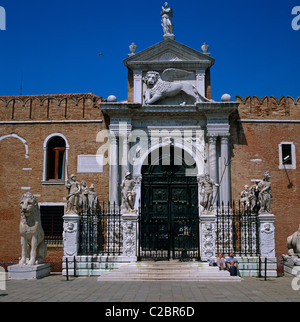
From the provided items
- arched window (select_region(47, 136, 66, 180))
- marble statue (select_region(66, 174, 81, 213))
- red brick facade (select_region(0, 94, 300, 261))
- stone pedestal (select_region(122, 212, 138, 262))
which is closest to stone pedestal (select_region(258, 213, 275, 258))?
red brick facade (select_region(0, 94, 300, 261))

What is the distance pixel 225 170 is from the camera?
18109mm

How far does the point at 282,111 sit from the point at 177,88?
16.0 feet

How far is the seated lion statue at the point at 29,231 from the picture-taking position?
13102 millimetres

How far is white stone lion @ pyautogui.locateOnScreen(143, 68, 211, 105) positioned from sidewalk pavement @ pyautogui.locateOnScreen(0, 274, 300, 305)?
→ 8976mm

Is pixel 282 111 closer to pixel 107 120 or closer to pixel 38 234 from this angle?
pixel 107 120

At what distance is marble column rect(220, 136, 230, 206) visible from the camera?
1784cm

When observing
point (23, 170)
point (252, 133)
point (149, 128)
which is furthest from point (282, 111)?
point (23, 170)

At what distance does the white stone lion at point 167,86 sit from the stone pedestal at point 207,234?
20.8 ft

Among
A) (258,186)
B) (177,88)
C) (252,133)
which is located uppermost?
(177,88)

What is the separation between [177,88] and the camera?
1881 cm

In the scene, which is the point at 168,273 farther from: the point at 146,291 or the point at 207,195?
the point at 207,195

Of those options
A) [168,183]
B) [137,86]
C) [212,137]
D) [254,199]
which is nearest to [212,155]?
[212,137]

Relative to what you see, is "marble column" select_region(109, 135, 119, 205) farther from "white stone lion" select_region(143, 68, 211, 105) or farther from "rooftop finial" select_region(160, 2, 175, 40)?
"rooftop finial" select_region(160, 2, 175, 40)

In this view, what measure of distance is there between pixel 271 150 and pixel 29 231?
36.2 feet
